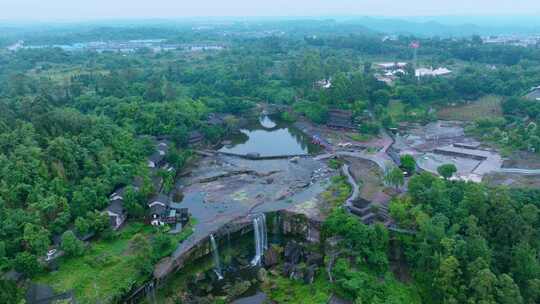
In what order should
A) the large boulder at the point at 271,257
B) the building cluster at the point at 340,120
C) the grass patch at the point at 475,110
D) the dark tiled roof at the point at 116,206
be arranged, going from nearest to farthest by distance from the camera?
the large boulder at the point at 271,257 → the dark tiled roof at the point at 116,206 → the building cluster at the point at 340,120 → the grass patch at the point at 475,110

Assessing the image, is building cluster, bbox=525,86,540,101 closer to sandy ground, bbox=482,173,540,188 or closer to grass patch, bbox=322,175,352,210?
sandy ground, bbox=482,173,540,188

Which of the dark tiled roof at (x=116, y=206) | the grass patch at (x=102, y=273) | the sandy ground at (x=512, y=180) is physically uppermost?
the dark tiled roof at (x=116, y=206)

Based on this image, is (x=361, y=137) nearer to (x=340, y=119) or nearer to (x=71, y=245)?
(x=340, y=119)

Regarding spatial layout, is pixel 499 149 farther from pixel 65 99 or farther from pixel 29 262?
pixel 65 99

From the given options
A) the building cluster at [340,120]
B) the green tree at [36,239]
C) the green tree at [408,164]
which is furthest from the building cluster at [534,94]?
the green tree at [36,239]

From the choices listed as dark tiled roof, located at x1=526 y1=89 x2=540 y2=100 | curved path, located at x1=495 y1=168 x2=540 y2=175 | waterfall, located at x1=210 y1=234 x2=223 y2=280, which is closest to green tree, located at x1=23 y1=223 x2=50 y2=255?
waterfall, located at x1=210 y1=234 x2=223 y2=280

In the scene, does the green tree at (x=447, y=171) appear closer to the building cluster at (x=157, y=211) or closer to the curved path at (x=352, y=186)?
the curved path at (x=352, y=186)

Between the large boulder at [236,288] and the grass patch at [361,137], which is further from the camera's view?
the grass patch at [361,137]
